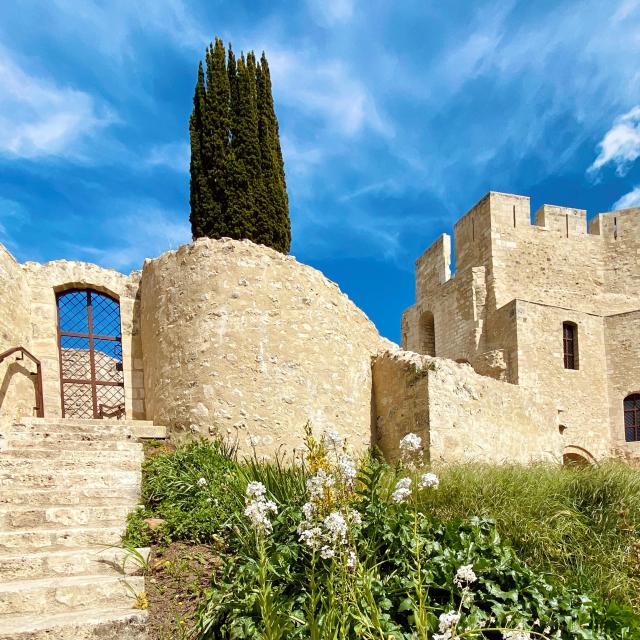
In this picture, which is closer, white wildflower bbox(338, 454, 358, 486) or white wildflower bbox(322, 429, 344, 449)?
white wildflower bbox(338, 454, 358, 486)

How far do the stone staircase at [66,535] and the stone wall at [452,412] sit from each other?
439 cm

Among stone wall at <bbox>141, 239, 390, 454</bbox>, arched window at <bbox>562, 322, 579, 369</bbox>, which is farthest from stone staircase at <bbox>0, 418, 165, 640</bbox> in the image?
arched window at <bbox>562, 322, 579, 369</bbox>

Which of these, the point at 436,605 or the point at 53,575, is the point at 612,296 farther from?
the point at 53,575

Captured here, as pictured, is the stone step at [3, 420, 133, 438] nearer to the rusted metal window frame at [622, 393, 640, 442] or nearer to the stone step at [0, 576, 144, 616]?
the stone step at [0, 576, 144, 616]

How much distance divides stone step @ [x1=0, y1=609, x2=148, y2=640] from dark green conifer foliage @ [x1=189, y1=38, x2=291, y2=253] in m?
8.06

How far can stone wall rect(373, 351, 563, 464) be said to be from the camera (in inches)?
302

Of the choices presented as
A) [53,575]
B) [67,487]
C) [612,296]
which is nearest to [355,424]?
[67,487]

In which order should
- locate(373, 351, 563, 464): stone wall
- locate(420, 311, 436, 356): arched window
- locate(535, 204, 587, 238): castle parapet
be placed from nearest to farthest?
1. locate(373, 351, 563, 464): stone wall
2. locate(535, 204, 587, 238): castle parapet
3. locate(420, 311, 436, 356): arched window

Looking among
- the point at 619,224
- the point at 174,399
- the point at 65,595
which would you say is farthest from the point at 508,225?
the point at 65,595

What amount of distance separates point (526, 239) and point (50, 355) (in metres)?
16.3

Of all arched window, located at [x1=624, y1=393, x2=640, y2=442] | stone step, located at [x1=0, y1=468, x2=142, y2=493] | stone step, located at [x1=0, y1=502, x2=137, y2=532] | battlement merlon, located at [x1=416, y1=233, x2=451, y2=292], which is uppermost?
battlement merlon, located at [x1=416, y1=233, x2=451, y2=292]

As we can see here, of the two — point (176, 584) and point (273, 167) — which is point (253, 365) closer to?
point (176, 584)

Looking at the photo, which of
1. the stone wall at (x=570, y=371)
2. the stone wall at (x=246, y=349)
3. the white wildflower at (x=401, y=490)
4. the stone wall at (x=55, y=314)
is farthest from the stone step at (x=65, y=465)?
the stone wall at (x=570, y=371)

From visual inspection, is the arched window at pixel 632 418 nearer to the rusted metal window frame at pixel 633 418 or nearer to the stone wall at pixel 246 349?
the rusted metal window frame at pixel 633 418
